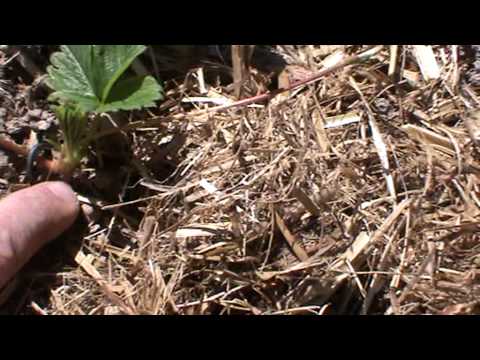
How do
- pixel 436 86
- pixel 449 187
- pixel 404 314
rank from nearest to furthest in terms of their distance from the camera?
pixel 404 314 → pixel 449 187 → pixel 436 86

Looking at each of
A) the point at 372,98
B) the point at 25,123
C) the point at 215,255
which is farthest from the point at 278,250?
the point at 25,123

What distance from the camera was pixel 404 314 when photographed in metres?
1.66

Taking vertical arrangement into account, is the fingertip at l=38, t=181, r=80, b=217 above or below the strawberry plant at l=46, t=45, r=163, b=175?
below

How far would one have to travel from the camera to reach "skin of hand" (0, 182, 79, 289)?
177cm

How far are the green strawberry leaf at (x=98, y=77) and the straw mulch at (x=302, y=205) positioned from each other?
0.11 m

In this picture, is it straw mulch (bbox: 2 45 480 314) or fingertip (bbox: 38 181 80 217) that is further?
fingertip (bbox: 38 181 80 217)

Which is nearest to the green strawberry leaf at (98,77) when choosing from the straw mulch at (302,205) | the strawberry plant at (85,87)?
the strawberry plant at (85,87)

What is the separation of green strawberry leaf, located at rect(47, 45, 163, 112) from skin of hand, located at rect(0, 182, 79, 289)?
209 millimetres

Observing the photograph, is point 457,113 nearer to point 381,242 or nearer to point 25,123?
point 381,242

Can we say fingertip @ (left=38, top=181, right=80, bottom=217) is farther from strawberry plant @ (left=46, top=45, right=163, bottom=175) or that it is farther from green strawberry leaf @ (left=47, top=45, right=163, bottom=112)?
green strawberry leaf @ (left=47, top=45, right=163, bottom=112)

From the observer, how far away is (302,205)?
5.82ft

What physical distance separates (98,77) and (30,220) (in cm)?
34

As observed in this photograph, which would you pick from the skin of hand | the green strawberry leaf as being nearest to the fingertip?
the skin of hand

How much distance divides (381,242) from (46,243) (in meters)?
0.72
